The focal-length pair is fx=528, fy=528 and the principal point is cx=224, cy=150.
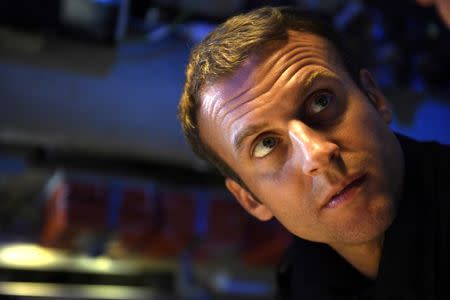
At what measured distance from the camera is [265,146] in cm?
82

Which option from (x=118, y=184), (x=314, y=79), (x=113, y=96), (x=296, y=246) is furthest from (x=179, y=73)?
(x=314, y=79)

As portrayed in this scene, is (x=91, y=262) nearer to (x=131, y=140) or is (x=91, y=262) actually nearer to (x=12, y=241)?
(x=12, y=241)

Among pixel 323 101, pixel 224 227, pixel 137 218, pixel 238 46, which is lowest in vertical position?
pixel 224 227

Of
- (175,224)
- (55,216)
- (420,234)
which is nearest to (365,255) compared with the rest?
(420,234)

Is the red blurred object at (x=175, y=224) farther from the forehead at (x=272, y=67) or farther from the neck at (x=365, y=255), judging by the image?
the forehead at (x=272, y=67)

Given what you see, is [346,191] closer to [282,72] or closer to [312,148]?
[312,148]

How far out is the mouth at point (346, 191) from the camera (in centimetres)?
75

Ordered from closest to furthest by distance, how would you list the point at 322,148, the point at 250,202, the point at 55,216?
the point at 322,148 < the point at 250,202 < the point at 55,216

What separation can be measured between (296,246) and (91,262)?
57.4 inches

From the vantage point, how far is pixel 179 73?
1731 mm

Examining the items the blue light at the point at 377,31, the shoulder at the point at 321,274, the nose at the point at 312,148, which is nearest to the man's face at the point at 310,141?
the nose at the point at 312,148

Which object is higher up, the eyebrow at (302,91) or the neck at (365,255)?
the eyebrow at (302,91)

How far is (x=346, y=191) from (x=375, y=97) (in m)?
0.24

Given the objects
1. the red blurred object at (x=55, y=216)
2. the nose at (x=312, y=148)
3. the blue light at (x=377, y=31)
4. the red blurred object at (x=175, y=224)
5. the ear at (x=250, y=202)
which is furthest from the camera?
the red blurred object at (x=175, y=224)
